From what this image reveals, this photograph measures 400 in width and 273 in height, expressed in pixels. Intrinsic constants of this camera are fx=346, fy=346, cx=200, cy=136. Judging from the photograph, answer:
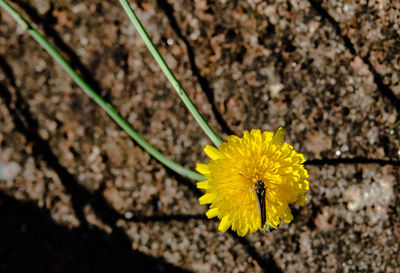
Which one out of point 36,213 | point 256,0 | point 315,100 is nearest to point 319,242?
point 315,100

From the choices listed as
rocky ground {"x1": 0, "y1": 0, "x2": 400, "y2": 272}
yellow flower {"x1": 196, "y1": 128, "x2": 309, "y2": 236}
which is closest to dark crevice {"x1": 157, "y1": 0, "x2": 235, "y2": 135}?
rocky ground {"x1": 0, "y1": 0, "x2": 400, "y2": 272}

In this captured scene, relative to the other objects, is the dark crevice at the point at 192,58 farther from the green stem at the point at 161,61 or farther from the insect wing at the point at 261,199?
the insect wing at the point at 261,199

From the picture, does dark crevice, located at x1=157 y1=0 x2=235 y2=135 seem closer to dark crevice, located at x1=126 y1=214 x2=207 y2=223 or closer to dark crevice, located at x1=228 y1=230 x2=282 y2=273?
dark crevice, located at x1=126 y1=214 x2=207 y2=223

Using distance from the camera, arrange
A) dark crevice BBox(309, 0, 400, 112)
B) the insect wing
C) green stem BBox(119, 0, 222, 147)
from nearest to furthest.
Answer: the insect wing → green stem BBox(119, 0, 222, 147) → dark crevice BBox(309, 0, 400, 112)

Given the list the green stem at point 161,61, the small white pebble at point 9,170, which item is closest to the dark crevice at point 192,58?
the green stem at point 161,61

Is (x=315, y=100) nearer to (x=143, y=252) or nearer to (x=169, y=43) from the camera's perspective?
(x=169, y=43)

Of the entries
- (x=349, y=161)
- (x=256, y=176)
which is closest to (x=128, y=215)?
(x=256, y=176)
